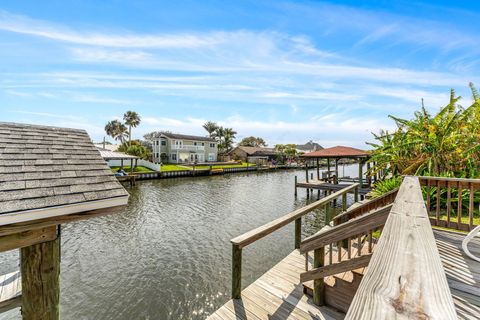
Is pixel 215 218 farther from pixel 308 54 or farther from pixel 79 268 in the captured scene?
pixel 308 54

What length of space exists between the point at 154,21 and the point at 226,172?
30.2 meters

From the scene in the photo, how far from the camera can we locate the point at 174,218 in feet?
44.5

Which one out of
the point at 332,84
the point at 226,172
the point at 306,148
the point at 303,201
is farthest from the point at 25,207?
the point at 306,148

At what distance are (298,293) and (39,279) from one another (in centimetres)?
377

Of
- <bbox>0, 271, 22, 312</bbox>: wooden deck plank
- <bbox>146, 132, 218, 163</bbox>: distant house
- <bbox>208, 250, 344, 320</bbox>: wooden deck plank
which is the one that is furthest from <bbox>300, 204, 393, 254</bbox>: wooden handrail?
<bbox>146, 132, 218, 163</bbox>: distant house

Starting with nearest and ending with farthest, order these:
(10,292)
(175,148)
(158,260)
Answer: (10,292), (158,260), (175,148)

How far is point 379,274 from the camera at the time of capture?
0.81 m

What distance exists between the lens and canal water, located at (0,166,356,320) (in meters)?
6.26

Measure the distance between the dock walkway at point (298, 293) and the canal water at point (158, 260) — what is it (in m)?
2.86

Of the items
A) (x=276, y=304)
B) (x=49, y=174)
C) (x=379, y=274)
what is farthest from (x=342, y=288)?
(x=49, y=174)

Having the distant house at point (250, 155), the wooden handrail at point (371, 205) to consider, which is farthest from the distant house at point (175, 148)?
the wooden handrail at point (371, 205)

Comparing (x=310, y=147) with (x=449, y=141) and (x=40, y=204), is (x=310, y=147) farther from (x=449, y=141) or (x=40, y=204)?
(x=40, y=204)

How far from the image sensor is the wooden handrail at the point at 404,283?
60 centimetres

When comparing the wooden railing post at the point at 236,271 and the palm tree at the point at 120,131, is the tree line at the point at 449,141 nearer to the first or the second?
the wooden railing post at the point at 236,271
